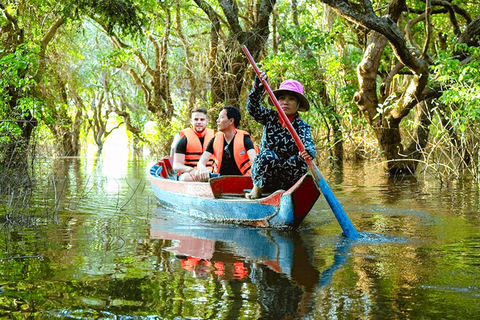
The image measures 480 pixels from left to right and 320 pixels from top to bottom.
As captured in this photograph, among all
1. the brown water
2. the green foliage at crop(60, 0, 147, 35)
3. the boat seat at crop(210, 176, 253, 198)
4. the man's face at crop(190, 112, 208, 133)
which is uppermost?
the green foliage at crop(60, 0, 147, 35)

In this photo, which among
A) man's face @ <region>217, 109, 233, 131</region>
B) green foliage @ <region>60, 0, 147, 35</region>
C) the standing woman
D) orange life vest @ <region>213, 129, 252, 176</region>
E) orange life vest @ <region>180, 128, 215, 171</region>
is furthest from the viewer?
green foliage @ <region>60, 0, 147, 35</region>

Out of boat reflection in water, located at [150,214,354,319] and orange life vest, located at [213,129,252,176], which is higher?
orange life vest, located at [213,129,252,176]

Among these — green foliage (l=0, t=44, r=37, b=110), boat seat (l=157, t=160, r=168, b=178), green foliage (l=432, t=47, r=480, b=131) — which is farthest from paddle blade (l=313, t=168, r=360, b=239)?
green foliage (l=0, t=44, r=37, b=110)

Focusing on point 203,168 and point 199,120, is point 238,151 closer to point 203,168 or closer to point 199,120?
point 203,168

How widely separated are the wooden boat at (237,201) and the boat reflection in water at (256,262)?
5.1 inches

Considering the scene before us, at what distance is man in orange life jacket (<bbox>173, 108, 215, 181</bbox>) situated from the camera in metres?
8.30

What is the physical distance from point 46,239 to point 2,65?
4.78 meters

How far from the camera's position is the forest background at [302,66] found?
363 inches

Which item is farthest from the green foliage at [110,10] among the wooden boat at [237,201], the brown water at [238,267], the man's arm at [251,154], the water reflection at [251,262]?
the water reflection at [251,262]

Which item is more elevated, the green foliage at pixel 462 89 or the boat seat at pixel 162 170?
the green foliage at pixel 462 89

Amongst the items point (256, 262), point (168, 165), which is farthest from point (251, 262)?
point (168, 165)

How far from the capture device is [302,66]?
1309 centimetres

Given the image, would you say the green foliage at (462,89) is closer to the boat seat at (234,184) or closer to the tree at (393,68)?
the tree at (393,68)

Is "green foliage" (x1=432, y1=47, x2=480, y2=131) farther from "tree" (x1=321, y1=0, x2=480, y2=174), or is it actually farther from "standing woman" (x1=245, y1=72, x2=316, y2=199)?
"standing woman" (x1=245, y1=72, x2=316, y2=199)
